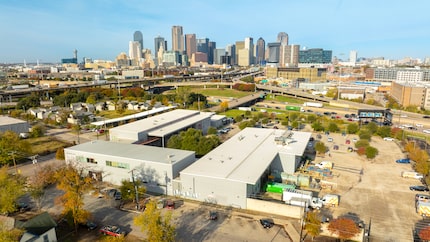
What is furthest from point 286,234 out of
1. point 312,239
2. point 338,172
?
point 338,172

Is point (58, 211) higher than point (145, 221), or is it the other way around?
point (145, 221)

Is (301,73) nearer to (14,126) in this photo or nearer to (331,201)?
(331,201)

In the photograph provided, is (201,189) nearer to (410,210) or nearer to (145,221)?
(145,221)

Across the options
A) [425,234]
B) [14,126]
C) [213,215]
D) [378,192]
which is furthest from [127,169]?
[14,126]

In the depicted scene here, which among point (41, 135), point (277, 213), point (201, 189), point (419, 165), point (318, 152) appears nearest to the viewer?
point (277, 213)

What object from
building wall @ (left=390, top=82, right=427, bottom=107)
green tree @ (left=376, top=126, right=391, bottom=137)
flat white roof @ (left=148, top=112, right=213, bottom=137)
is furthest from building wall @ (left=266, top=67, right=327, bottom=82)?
flat white roof @ (left=148, top=112, right=213, bottom=137)

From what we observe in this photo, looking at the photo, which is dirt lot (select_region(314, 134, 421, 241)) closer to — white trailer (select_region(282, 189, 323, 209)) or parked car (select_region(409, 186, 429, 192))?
parked car (select_region(409, 186, 429, 192))

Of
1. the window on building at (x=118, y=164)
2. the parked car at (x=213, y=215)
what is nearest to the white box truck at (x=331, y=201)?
the parked car at (x=213, y=215)

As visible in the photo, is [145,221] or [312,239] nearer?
[145,221]
